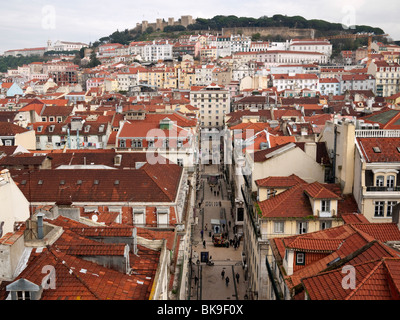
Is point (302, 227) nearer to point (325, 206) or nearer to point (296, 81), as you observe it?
point (325, 206)

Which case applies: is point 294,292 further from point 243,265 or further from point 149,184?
point 243,265

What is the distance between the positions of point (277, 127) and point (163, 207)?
29.4 meters

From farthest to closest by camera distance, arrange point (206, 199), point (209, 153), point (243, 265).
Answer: point (209, 153)
point (206, 199)
point (243, 265)

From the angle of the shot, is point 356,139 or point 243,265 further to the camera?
point 243,265

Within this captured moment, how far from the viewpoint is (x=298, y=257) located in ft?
61.8

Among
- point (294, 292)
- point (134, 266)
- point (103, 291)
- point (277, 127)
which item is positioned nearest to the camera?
point (103, 291)

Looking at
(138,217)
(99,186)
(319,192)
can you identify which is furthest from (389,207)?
(99,186)

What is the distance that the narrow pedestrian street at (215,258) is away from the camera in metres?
34.1

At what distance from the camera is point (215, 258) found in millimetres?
40875

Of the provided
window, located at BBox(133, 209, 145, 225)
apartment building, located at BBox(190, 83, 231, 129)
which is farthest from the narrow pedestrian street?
apartment building, located at BBox(190, 83, 231, 129)

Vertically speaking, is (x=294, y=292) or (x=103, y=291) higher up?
(x=103, y=291)

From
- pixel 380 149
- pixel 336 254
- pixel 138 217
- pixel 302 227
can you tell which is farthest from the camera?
pixel 138 217

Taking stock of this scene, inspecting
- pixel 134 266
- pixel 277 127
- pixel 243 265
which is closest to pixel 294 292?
pixel 134 266

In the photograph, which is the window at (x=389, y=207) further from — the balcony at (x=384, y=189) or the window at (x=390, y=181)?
the window at (x=390, y=181)
